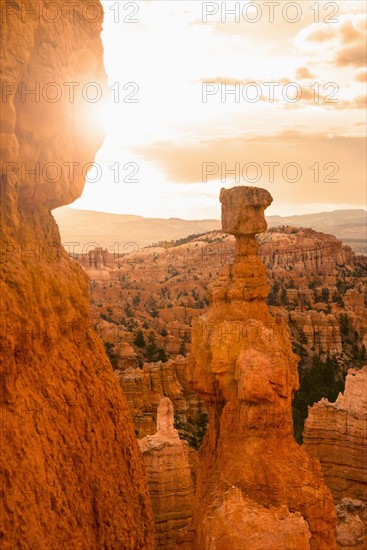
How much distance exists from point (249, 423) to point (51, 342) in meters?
3.28

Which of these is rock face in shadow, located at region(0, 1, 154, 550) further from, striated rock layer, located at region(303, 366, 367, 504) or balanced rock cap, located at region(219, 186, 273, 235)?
striated rock layer, located at region(303, 366, 367, 504)

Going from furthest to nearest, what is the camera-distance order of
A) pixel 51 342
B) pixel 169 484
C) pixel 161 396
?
1. pixel 161 396
2. pixel 169 484
3. pixel 51 342

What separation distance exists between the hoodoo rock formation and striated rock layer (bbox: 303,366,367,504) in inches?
245

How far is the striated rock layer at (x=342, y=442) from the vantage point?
13.0m

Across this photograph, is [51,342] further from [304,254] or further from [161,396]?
[304,254]

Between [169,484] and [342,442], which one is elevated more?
[169,484]

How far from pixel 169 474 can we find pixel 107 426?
5360 millimetres

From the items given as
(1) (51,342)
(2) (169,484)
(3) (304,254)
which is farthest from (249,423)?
(3) (304,254)

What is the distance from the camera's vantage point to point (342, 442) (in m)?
13.4

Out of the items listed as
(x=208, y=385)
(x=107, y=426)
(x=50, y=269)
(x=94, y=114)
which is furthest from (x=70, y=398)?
(x=208, y=385)

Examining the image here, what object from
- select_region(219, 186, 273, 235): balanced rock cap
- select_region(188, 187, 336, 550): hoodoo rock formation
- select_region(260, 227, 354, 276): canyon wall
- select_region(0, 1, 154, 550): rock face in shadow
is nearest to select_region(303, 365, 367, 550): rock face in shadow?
select_region(188, 187, 336, 550): hoodoo rock formation

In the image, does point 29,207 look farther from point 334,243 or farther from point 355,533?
point 334,243

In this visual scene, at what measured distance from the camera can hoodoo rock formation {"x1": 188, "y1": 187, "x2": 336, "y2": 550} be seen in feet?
18.3

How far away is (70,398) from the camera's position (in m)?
4.70
